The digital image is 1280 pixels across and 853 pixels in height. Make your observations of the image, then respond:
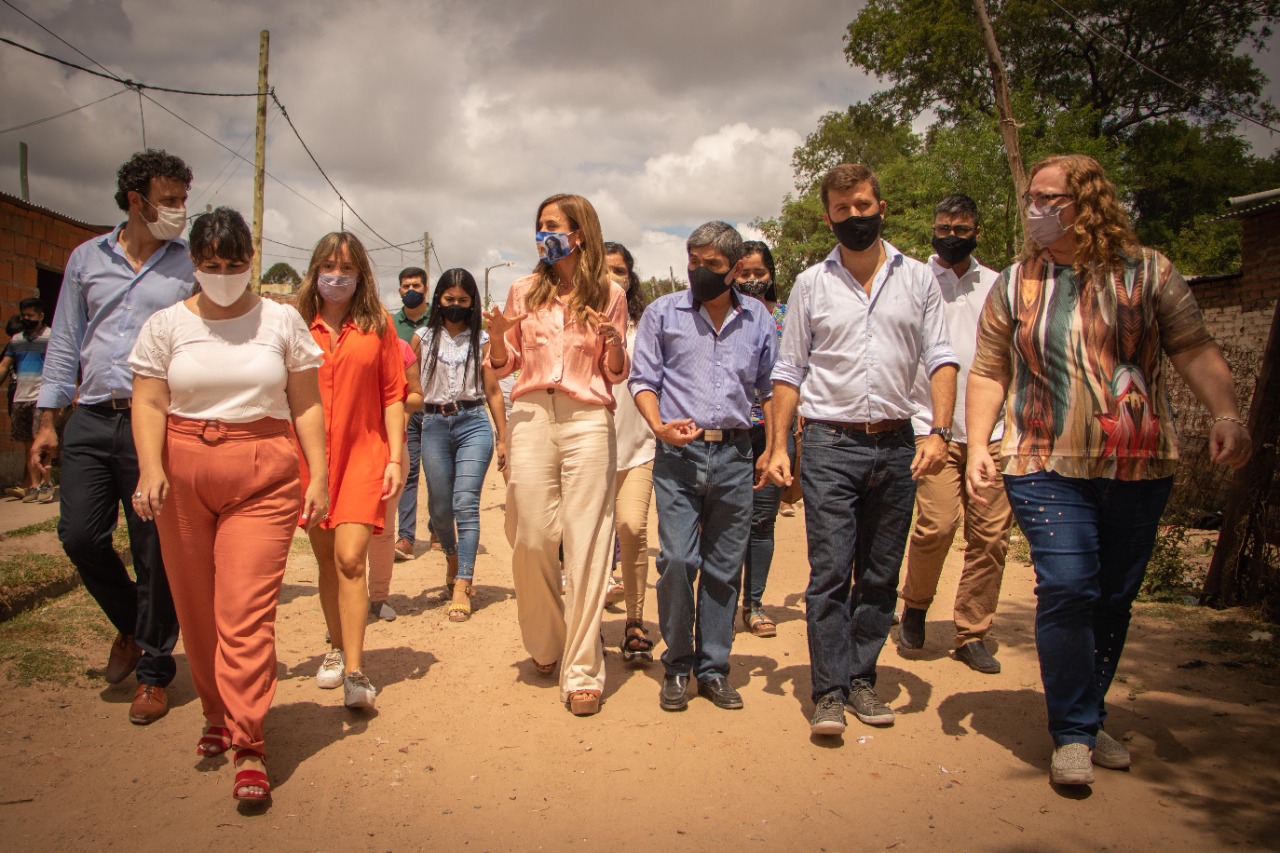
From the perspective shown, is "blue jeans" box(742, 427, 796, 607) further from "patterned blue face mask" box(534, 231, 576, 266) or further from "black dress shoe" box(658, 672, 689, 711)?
"patterned blue face mask" box(534, 231, 576, 266)

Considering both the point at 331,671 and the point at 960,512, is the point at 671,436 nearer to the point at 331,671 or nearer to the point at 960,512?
the point at 960,512

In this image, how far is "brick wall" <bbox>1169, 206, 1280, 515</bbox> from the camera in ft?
29.2

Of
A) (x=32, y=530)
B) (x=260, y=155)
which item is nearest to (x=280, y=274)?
(x=260, y=155)

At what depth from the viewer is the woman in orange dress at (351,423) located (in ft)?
14.1

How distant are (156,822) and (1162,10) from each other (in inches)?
1463

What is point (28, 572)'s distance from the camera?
611 centimetres

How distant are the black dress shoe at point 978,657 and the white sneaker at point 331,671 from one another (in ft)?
10.6

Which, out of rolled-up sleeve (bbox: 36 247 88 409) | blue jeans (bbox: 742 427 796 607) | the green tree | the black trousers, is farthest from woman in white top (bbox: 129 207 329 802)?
the green tree

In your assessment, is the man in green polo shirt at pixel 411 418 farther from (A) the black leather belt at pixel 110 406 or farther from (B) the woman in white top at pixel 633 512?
(A) the black leather belt at pixel 110 406

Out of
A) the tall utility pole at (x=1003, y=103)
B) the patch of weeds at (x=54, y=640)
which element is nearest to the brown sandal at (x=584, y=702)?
the patch of weeds at (x=54, y=640)

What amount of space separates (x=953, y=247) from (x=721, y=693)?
2.69 metres

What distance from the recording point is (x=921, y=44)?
30.2 metres

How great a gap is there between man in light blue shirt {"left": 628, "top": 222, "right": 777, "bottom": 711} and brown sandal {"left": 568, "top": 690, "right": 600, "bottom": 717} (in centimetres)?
32

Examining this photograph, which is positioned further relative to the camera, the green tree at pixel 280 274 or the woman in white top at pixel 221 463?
the green tree at pixel 280 274
